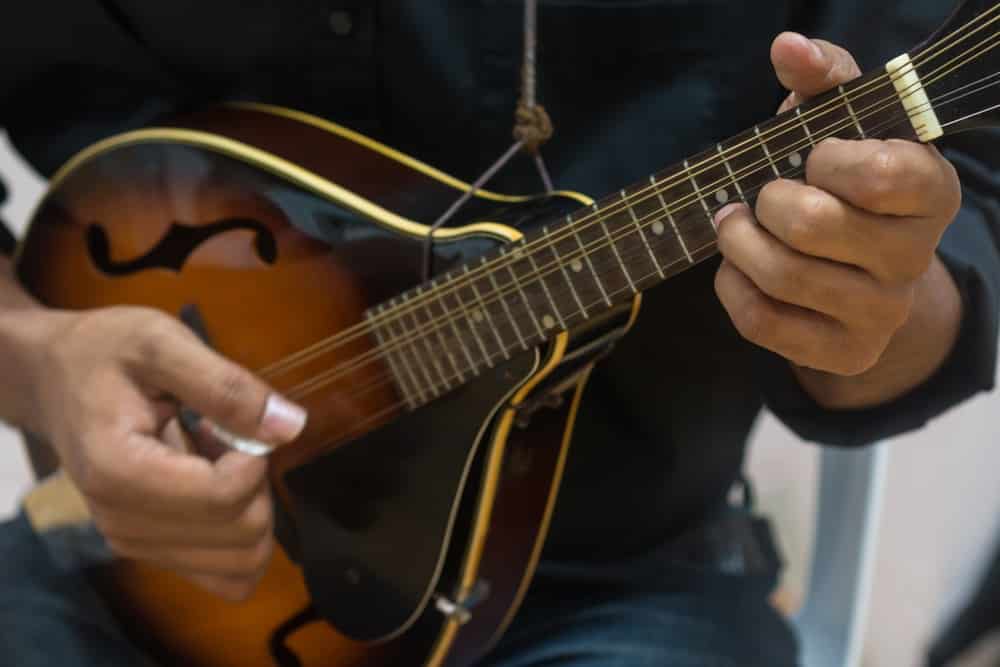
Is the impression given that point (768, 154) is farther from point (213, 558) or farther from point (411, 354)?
point (213, 558)

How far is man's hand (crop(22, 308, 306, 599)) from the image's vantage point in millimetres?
526

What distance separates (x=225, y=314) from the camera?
0.58m

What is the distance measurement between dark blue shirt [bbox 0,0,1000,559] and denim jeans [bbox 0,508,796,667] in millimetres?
33

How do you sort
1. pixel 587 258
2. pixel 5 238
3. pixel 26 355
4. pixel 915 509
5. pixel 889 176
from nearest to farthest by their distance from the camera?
pixel 889 176 → pixel 587 258 → pixel 26 355 → pixel 5 238 → pixel 915 509

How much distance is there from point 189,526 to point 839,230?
0.43 metres

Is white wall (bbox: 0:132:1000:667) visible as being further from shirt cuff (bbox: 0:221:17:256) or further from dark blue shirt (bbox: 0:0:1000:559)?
shirt cuff (bbox: 0:221:17:256)

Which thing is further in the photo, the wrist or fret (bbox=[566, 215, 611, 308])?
the wrist

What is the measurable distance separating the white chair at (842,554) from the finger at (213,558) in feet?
1.37

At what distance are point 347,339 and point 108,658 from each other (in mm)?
299

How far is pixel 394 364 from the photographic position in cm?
52

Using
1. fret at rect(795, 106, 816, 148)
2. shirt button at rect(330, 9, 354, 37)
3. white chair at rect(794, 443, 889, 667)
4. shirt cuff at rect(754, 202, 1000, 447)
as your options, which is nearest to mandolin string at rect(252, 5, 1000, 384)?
fret at rect(795, 106, 816, 148)

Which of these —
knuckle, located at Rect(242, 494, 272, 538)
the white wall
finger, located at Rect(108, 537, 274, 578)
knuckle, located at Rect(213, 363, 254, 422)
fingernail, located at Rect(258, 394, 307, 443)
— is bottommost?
the white wall

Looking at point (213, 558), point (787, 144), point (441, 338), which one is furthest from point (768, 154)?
point (213, 558)

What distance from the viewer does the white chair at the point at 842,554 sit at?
614 mm
